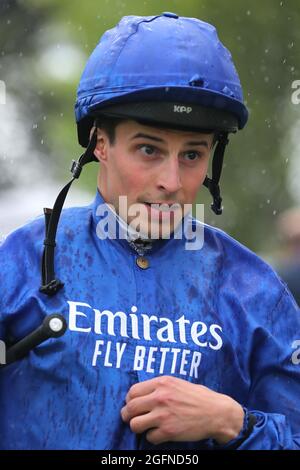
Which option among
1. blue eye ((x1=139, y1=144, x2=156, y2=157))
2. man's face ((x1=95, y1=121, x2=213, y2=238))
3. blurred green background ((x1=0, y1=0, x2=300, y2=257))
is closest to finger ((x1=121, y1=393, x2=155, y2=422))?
man's face ((x1=95, y1=121, x2=213, y2=238))

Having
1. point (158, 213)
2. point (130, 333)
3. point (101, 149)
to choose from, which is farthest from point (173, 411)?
point (101, 149)

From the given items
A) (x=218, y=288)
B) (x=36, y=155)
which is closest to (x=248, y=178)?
(x=36, y=155)

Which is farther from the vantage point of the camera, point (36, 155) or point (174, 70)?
point (36, 155)

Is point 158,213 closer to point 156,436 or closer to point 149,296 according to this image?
point 149,296

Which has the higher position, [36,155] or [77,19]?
[77,19]

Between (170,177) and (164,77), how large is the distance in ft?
0.98

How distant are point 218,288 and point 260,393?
36 cm

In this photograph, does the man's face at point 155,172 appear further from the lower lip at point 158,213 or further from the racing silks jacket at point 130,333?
the racing silks jacket at point 130,333

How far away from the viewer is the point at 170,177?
3678mm

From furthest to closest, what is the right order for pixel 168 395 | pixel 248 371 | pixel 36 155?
pixel 36 155 → pixel 248 371 → pixel 168 395

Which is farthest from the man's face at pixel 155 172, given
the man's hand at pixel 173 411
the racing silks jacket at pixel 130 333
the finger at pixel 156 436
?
the finger at pixel 156 436

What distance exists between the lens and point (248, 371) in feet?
12.6

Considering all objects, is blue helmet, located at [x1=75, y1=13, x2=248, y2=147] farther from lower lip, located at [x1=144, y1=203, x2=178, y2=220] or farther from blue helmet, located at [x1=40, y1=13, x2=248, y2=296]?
lower lip, located at [x1=144, y1=203, x2=178, y2=220]
